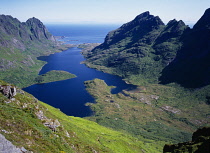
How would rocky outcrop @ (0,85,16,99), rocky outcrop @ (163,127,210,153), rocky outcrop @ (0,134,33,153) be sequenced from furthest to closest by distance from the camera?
rocky outcrop @ (0,85,16,99)
rocky outcrop @ (163,127,210,153)
rocky outcrop @ (0,134,33,153)

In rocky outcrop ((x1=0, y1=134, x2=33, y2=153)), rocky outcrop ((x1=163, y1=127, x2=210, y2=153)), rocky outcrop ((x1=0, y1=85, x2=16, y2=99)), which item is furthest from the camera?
rocky outcrop ((x1=0, y1=85, x2=16, y2=99))

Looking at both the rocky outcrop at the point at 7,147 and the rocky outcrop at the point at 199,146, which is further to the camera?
the rocky outcrop at the point at 199,146

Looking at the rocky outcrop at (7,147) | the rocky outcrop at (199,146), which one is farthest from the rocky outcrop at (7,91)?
the rocky outcrop at (199,146)

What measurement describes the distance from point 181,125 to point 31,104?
6194 inches

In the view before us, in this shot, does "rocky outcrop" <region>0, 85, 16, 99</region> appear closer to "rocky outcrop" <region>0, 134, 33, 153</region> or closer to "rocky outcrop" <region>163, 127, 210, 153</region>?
"rocky outcrop" <region>0, 134, 33, 153</region>

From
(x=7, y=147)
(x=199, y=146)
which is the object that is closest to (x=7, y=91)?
(x=7, y=147)

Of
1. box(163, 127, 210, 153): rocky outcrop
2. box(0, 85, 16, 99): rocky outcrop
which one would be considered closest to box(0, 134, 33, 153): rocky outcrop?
box(0, 85, 16, 99): rocky outcrop

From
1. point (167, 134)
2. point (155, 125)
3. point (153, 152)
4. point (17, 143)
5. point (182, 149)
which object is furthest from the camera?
point (155, 125)

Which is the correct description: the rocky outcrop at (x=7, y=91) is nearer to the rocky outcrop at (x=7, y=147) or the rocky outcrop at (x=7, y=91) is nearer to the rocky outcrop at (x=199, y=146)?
the rocky outcrop at (x=7, y=147)

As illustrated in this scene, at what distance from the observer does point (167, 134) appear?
168375mm

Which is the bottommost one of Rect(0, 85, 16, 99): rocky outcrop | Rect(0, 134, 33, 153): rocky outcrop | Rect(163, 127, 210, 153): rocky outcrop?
Rect(163, 127, 210, 153): rocky outcrop

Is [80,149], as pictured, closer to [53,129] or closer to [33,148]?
[53,129]

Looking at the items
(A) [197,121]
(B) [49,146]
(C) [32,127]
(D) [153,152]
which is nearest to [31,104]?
(C) [32,127]

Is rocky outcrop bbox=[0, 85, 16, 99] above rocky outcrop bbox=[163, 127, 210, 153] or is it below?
above
